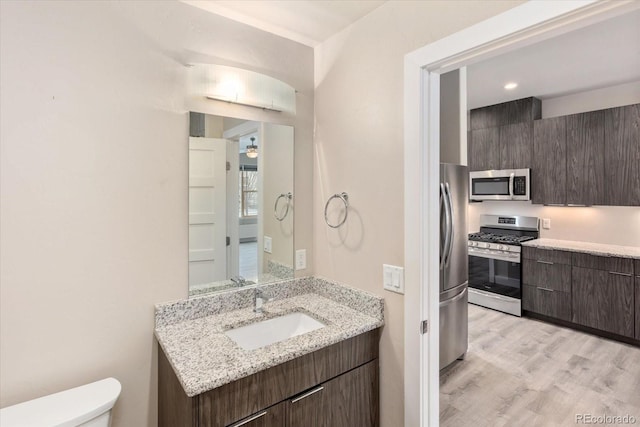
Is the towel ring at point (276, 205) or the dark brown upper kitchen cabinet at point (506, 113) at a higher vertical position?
the dark brown upper kitchen cabinet at point (506, 113)

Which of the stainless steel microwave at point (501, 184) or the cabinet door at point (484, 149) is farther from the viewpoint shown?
the cabinet door at point (484, 149)

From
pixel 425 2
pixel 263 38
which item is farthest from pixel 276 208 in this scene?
pixel 425 2

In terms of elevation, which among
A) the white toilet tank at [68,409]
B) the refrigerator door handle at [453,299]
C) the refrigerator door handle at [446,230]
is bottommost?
the refrigerator door handle at [453,299]

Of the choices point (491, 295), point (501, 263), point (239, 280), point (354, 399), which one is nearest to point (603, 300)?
point (501, 263)

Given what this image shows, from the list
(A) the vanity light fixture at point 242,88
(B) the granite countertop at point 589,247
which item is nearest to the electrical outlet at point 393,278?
(A) the vanity light fixture at point 242,88

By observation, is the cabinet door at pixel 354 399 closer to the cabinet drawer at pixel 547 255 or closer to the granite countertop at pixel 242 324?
the granite countertop at pixel 242 324

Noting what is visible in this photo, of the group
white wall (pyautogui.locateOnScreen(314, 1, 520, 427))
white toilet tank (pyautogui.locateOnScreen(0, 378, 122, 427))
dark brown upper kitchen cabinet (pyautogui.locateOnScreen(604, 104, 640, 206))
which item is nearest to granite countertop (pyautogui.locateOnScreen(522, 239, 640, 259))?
dark brown upper kitchen cabinet (pyautogui.locateOnScreen(604, 104, 640, 206))

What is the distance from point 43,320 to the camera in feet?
4.17

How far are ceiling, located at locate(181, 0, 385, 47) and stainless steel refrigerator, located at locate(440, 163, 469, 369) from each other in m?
1.32

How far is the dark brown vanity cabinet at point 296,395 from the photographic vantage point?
114 centimetres

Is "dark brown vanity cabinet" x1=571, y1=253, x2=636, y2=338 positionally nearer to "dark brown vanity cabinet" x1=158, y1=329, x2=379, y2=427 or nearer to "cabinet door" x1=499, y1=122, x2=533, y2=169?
"cabinet door" x1=499, y1=122, x2=533, y2=169

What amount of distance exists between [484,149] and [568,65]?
4.86ft

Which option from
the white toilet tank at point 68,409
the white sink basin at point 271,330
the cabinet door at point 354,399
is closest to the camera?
the white toilet tank at point 68,409

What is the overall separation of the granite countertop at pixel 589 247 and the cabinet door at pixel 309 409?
339 cm
